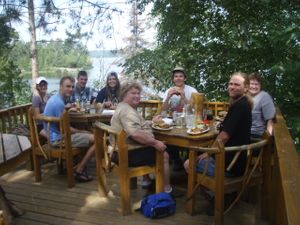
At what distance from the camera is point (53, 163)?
4.62 metres

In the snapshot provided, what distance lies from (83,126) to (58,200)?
1302 millimetres

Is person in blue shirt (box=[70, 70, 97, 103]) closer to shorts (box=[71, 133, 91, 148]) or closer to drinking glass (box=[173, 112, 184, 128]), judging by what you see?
shorts (box=[71, 133, 91, 148])

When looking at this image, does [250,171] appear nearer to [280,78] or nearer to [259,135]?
[259,135]

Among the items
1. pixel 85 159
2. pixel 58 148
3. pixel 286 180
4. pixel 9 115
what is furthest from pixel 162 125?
pixel 9 115

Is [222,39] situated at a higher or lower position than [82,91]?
higher

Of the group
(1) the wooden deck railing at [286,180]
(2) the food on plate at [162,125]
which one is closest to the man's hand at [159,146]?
(2) the food on plate at [162,125]

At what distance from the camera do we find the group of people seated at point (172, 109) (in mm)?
2799

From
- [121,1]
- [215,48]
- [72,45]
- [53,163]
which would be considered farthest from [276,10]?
[72,45]

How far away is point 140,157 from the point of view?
124 inches

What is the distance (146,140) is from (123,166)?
29 cm

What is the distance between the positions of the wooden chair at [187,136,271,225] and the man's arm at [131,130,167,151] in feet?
1.10

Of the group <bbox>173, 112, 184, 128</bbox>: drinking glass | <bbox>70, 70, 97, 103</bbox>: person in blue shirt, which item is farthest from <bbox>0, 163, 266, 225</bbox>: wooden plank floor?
<bbox>70, 70, 97, 103</bbox>: person in blue shirt

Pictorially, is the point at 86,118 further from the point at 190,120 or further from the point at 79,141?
the point at 190,120

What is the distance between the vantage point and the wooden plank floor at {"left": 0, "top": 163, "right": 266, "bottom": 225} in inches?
115
